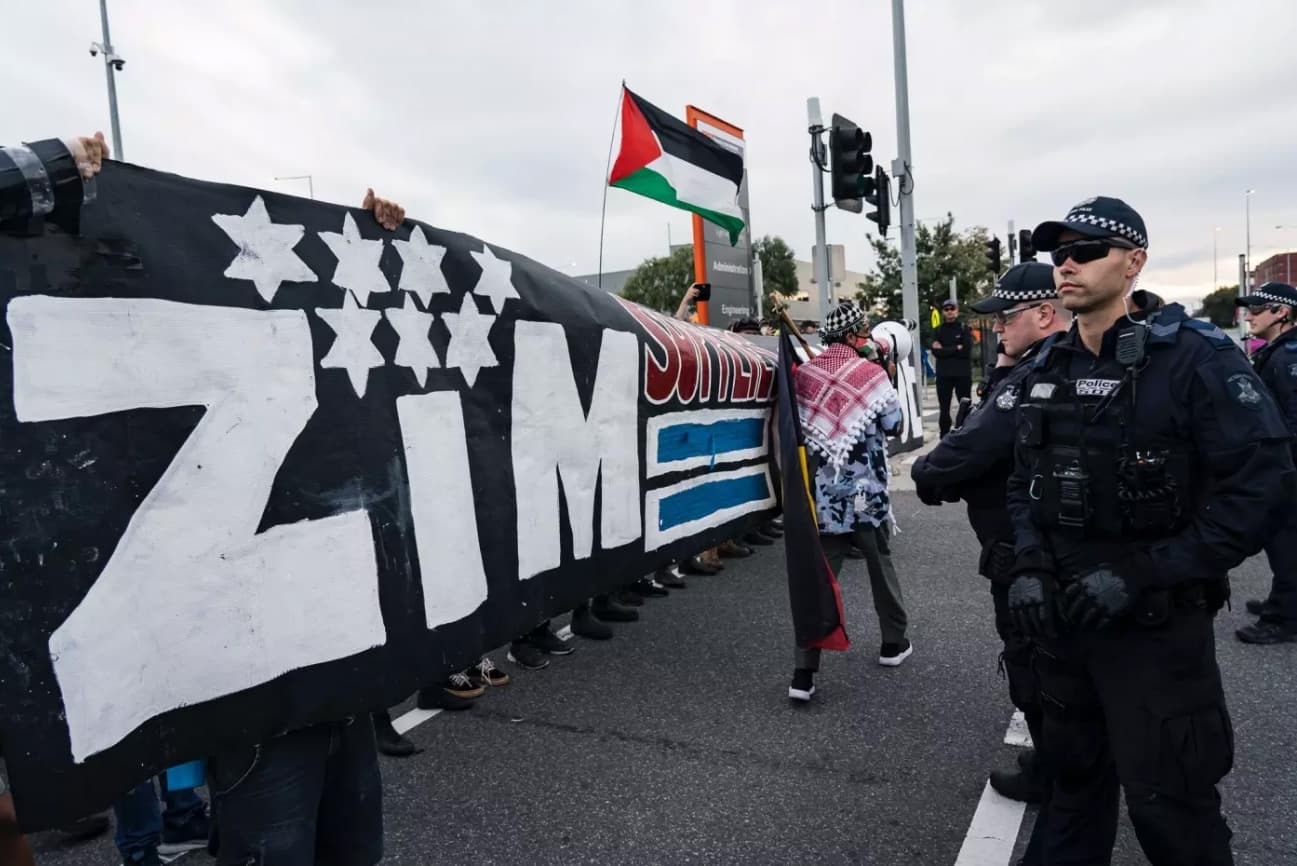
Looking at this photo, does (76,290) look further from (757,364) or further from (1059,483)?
(757,364)

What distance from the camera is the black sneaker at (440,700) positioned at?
4.20 m

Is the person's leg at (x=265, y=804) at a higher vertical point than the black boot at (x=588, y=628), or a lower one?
higher

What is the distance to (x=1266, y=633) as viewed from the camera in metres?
4.56

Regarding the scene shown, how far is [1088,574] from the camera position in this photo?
2.15 meters

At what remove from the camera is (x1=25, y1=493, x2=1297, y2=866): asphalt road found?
2883 millimetres

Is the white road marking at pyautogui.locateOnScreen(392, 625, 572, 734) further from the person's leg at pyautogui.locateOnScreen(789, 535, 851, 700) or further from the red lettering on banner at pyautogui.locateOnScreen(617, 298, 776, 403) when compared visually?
the red lettering on banner at pyautogui.locateOnScreen(617, 298, 776, 403)

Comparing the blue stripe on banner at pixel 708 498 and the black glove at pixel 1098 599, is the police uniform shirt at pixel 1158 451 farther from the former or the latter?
the blue stripe on banner at pixel 708 498

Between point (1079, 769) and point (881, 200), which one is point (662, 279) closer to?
point (881, 200)

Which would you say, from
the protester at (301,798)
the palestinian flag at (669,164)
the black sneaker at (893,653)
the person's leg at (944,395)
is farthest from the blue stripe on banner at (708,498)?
the person's leg at (944,395)

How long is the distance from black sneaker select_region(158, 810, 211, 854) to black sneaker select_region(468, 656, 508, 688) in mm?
1582

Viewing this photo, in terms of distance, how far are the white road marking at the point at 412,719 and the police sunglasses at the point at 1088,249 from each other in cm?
332

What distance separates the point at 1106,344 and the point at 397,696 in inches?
83.6

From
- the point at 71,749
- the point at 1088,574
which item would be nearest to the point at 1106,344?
the point at 1088,574

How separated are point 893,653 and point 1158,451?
2569 mm
